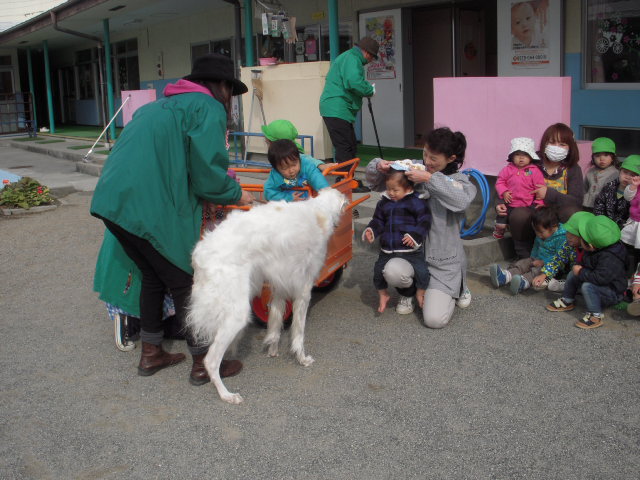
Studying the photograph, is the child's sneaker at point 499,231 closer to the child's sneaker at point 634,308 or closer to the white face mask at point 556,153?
the white face mask at point 556,153

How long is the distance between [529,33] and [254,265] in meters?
7.04

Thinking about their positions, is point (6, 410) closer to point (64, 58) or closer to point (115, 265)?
point (115, 265)

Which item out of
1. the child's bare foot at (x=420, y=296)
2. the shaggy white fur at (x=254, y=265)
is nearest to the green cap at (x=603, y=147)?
the child's bare foot at (x=420, y=296)

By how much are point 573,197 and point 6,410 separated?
4.48 metres

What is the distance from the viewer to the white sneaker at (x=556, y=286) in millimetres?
5203

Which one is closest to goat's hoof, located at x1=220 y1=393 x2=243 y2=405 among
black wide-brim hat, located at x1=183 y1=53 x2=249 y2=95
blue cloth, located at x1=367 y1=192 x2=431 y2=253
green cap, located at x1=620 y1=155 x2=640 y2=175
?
blue cloth, located at x1=367 y1=192 x2=431 y2=253

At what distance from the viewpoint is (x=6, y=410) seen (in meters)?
3.86

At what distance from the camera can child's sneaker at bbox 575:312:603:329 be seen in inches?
182

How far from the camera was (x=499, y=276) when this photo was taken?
5406mm

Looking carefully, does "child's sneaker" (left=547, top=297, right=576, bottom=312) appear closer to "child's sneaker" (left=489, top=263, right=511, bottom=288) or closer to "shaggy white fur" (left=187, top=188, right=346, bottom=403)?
"child's sneaker" (left=489, top=263, right=511, bottom=288)

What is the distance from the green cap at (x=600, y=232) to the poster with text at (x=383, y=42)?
808cm

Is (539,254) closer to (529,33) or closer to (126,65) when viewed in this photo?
(529,33)

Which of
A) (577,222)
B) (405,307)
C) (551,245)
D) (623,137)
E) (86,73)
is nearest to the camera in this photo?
(577,222)

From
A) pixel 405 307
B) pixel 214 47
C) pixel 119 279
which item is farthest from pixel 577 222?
pixel 214 47
